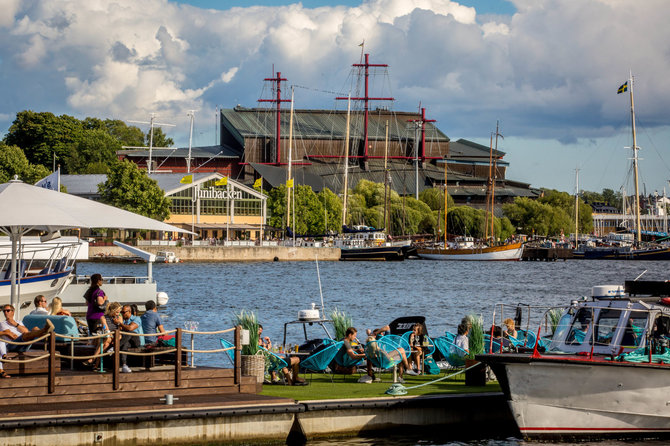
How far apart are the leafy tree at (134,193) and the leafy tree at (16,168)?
6.96 meters

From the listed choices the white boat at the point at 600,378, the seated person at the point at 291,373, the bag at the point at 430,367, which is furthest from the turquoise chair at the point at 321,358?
the white boat at the point at 600,378

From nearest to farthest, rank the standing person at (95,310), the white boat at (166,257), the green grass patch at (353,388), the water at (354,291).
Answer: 1. the green grass patch at (353,388)
2. the standing person at (95,310)
3. the water at (354,291)
4. the white boat at (166,257)

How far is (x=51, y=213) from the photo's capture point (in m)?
19.7

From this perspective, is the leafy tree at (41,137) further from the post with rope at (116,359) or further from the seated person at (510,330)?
the post with rope at (116,359)

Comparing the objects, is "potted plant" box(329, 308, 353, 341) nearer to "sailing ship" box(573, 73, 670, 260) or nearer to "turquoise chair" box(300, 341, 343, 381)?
"turquoise chair" box(300, 341, 343, 381)

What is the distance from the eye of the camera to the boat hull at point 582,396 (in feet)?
58.3

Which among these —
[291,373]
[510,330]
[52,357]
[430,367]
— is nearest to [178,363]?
[52,357]

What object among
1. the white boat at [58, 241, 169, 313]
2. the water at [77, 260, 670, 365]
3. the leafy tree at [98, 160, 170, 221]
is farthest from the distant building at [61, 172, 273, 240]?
the white boat at [58, 241, 169, 313]

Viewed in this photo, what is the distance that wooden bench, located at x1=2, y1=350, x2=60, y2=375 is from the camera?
16.3 m

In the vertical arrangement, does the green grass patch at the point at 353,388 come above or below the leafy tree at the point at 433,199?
below

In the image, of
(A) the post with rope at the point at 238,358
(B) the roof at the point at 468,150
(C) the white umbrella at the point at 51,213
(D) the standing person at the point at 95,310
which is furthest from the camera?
(B) the roof at the point at 468,150

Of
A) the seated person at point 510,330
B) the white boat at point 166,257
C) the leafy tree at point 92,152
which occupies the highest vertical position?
the leafy tree at point 92,152

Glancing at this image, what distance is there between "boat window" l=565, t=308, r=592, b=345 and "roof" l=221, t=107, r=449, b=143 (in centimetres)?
14277

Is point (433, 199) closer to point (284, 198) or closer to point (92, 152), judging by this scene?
point (284, 198)
